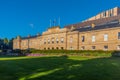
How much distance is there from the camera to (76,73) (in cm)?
1299

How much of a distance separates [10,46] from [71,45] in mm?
55335

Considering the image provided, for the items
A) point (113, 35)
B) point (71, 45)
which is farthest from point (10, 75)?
point (71, 45)

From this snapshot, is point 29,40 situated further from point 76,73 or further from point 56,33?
point 76,73

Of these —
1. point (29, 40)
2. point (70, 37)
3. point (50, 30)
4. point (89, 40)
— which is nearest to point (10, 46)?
point (29, 40)

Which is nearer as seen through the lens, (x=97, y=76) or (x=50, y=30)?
(x=97, y=76)

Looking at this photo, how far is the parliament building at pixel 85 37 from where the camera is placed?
174ft

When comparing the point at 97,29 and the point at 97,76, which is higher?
the point at 97,29

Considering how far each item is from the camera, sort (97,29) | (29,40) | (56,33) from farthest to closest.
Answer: (29,40)
(56,33)
(97,29)

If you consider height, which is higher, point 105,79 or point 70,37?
point 70,37

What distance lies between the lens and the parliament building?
2086 inches

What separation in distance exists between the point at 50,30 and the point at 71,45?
1387 centimetres

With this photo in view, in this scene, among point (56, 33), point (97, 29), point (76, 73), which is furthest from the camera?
point (56, 33)

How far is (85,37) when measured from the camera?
60.3 metres

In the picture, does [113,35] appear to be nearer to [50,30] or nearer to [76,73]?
[50,30]
